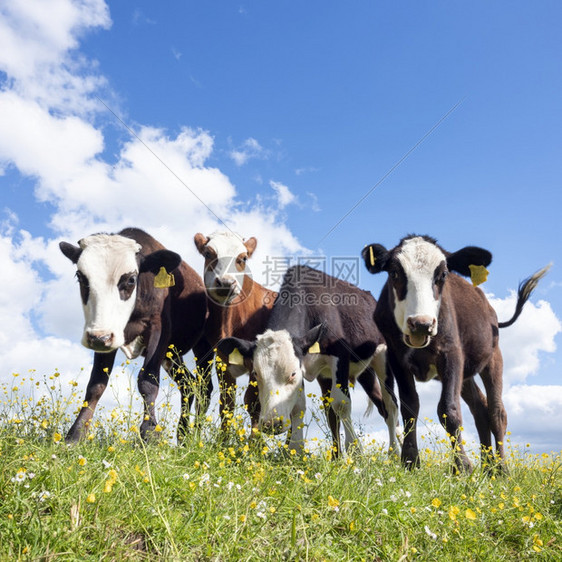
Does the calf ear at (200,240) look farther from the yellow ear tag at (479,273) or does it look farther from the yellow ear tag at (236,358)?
the yellow ear tag at (479,273)

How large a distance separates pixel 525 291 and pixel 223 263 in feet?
18.1

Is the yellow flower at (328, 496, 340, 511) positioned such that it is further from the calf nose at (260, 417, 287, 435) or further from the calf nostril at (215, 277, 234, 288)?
the calf nostril at (215, 277, 234, 288)

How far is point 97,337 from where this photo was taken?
6.32 meters

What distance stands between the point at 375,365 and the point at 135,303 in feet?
14.5

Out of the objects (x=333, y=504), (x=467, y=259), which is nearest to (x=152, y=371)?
(x=333, y=504)

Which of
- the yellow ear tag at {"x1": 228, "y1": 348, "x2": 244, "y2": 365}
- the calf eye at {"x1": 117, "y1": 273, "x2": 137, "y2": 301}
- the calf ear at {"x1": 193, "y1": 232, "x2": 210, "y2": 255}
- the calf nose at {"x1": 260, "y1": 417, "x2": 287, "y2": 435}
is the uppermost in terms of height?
the calf ear at {"x1": 193, "y1": 232, "x2": 210, "y2": 255}

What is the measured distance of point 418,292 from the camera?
6449mm

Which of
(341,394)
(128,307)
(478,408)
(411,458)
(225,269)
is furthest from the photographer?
(478,408)

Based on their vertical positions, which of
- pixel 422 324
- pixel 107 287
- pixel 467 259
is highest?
pixel 467 259

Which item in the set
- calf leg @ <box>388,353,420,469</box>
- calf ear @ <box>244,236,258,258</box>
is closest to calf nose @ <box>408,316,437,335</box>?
calf leg @ <box>388,353,420,469</box>

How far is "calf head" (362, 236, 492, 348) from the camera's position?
6270 millimetres

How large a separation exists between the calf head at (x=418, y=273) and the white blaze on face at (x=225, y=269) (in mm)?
1902

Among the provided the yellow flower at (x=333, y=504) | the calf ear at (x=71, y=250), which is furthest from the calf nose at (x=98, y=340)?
the yellow flower at (x=333, y=504)

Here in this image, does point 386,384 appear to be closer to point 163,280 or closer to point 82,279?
point 163,280
